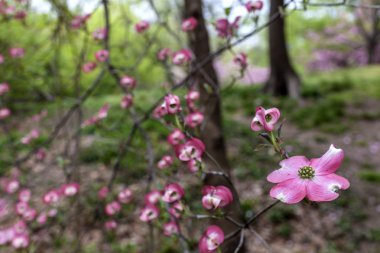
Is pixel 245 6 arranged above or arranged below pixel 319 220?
above

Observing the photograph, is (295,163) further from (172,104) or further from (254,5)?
(254,5)

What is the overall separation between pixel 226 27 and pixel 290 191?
3.53 ft

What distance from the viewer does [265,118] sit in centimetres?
80

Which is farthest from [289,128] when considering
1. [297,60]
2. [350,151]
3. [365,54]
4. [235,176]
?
[297,60]

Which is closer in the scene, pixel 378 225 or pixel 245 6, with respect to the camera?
pixel 245 6

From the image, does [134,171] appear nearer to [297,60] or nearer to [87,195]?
[87,195]

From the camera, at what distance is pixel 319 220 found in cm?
356

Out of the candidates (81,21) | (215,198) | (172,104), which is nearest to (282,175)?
(215,198)

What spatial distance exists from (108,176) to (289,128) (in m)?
2.86

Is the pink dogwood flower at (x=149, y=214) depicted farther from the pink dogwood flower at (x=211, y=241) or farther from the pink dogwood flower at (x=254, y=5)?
the pink dogwood flower at (x=254, y=5)

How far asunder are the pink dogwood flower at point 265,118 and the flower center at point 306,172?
109mm

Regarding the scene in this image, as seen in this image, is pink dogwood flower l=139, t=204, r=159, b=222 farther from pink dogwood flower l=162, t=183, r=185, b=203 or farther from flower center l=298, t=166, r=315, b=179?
Answer: flower center l=298, t=166, r=315, b=179

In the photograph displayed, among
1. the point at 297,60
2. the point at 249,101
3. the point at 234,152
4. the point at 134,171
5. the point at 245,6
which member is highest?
the point at 245,6

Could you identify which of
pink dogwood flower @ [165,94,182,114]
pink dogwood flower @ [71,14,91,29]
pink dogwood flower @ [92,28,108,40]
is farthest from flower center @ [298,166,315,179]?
pink dogwood flower @ [71,14,91,29]
